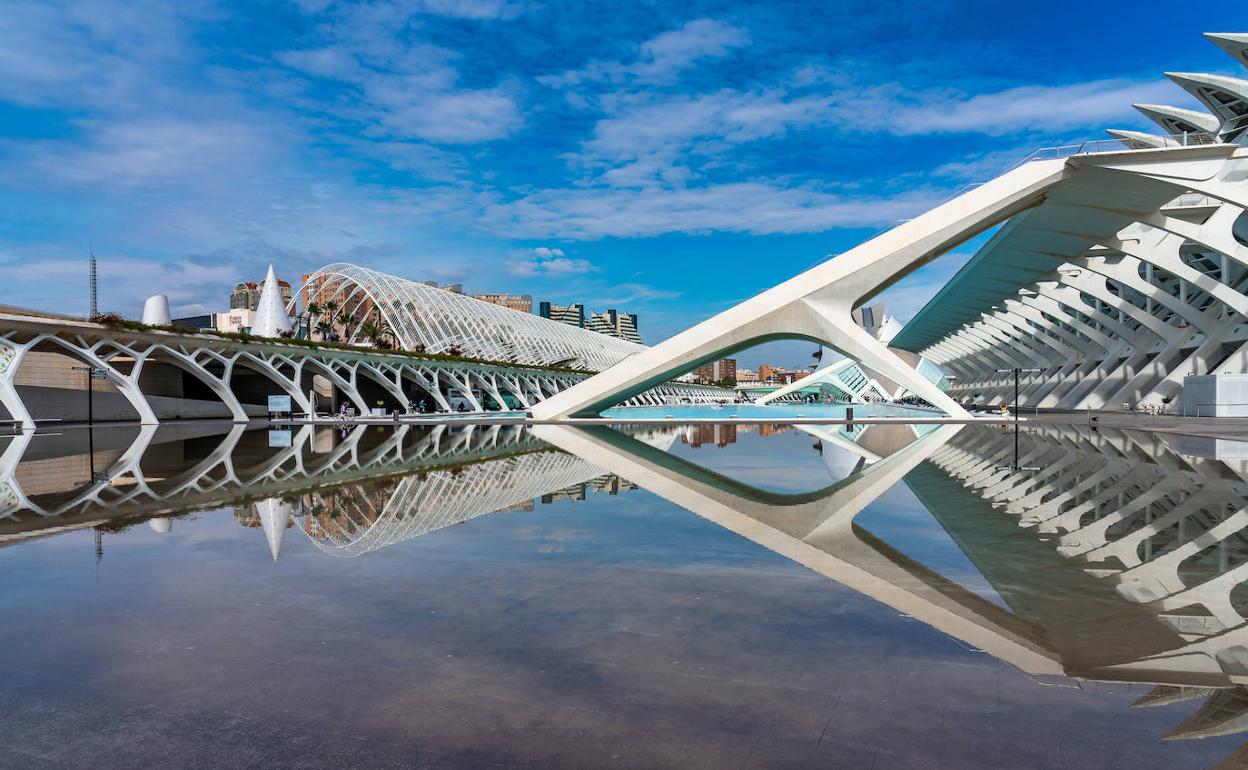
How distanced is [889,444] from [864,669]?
1474 cm

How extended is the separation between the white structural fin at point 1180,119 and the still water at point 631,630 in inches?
1548

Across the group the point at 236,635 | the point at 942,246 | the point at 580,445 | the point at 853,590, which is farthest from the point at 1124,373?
the point at 236,635

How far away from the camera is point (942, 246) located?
23.7m

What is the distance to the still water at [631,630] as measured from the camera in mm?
2680

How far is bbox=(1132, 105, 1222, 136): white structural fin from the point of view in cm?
3897

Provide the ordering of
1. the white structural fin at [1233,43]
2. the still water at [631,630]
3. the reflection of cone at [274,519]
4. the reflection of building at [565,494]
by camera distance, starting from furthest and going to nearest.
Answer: the white structural fin at [1233,43], the reflection of building at [565,494], the reflection of cone at [274,519], the still water at [631,630]

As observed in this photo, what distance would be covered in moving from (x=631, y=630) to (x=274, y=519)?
4881mm

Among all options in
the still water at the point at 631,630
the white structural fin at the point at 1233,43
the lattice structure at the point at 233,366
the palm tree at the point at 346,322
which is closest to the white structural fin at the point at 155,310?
the lattice structure at the point at 233,366

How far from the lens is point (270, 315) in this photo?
153ft

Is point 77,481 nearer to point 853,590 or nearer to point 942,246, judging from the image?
point 853,590

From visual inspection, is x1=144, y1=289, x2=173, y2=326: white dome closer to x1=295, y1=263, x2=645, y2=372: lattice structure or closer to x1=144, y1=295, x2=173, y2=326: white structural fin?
x1=144, y1=295, x2=173, y2=326: white structural fin

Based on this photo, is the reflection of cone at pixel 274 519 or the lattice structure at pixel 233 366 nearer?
the reflection of cone at pixel 274 519

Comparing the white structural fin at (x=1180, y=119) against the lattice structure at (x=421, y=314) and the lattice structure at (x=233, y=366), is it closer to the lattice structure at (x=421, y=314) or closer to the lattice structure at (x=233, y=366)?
the lattice structure at (x=233, y=366)

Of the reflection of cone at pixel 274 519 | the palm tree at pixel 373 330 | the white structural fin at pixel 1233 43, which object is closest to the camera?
the reflection of cone at pixel 274 519
